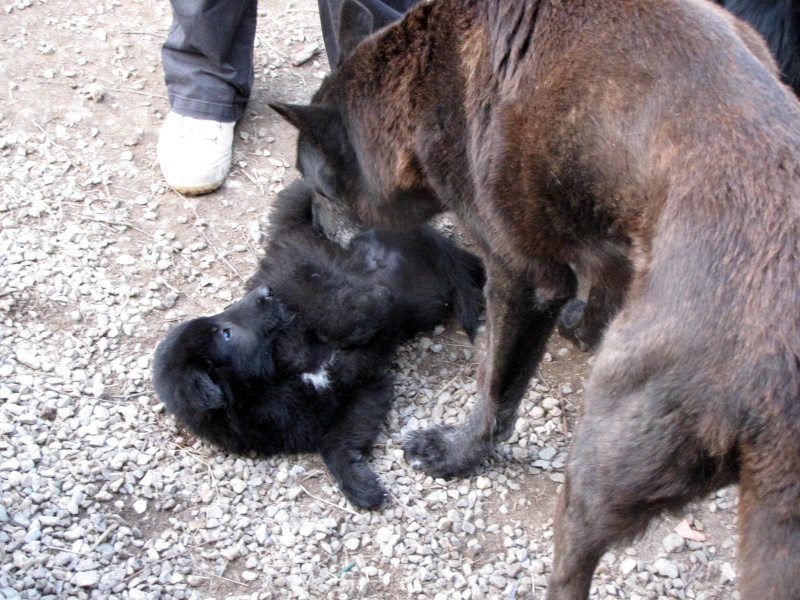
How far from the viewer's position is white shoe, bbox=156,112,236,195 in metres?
4.69

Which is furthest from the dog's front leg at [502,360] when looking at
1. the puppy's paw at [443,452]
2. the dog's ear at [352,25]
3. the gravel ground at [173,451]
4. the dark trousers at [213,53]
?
the dark trousers at [213,53]

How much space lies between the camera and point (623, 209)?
101 inches

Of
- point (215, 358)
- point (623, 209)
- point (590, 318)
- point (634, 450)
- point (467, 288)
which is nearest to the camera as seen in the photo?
Result: point (634, 450)

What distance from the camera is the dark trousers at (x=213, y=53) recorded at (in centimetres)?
471

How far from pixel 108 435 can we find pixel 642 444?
7.53 feet

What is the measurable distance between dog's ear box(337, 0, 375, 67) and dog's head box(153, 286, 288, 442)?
1.17 meters

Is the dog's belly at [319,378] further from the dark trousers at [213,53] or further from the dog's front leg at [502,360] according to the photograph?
the dark trousers at [213,53]

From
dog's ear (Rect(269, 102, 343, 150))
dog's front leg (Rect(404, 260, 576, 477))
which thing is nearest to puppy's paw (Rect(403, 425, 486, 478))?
dog's front leg (Rect(404, 260, 576, 477))

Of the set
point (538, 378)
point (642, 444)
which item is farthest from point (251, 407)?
point (642, 444)

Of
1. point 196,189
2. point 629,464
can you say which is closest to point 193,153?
point 196,189

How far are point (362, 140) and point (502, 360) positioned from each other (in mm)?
1046

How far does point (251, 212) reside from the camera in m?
4.77

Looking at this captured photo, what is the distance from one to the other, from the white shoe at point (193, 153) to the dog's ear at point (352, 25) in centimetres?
131

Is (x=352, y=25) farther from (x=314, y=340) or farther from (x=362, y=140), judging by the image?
(x=314, y=340)
